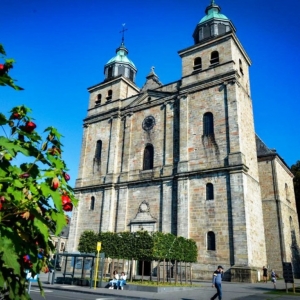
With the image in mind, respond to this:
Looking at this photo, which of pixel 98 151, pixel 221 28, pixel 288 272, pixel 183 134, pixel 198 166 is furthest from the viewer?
pixel 98 151

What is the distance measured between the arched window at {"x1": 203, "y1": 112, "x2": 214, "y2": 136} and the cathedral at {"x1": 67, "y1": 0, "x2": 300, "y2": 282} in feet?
0.30

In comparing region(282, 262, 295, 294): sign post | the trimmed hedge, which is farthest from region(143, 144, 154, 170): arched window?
region(282, 262, 295, 294): sign post

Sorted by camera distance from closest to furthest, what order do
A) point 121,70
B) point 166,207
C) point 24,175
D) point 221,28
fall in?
point 24,175
point 166,207
point 221,28
point 121,70

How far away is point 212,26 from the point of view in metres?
30.4

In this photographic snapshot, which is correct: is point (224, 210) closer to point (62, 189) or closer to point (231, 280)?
point (231, 280)

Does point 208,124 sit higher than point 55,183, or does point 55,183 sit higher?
point 208,124

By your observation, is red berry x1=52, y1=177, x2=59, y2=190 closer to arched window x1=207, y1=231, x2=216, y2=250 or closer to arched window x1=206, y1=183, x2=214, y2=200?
arched window x1=207, y1=231, x2=216, y2=250

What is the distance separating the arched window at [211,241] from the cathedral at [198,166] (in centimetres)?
7

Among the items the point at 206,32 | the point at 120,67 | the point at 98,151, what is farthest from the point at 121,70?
the point at 206,32

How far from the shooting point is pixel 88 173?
108 ft

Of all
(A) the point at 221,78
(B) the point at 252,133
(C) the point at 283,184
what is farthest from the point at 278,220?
(A) the point at 221,78

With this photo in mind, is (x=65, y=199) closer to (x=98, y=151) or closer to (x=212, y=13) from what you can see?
(x=98, y=151)

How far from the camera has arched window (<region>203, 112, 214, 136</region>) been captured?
86.1 feet

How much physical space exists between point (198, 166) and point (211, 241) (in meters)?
6.05
